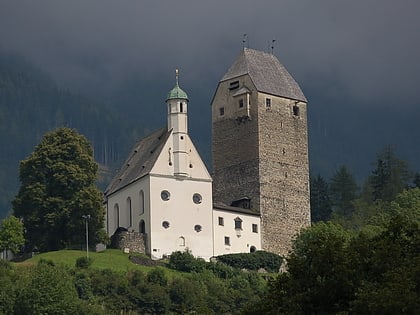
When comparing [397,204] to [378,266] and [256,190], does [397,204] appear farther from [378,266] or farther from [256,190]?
[378,266]

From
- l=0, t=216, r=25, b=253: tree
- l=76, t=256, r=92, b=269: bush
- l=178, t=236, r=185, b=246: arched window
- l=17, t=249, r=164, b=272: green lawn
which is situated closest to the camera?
l=76, t=256, r=92, b=269: bush

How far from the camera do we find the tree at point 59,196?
3656 inches

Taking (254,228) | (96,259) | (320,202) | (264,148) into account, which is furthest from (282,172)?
(320,202)

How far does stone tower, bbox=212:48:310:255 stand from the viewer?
340ft

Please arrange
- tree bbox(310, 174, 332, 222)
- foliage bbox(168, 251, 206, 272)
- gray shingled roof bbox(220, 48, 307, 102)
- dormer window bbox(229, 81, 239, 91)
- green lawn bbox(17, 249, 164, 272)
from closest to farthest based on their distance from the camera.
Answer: green lawn bbox(17, 249, 164, 272)
foliage bbox(168, 251, 206, 272)
gray shingled roof bbox(220, 48, 307, 102)
dormer window bbox(229, 81, 239, 91)
tree bbox(310, 174, 332, 222)

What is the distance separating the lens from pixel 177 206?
97000 mm

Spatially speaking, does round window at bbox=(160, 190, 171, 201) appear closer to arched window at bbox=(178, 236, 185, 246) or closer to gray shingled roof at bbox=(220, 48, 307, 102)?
arched window at bbox=(178, 236, 185, 246)

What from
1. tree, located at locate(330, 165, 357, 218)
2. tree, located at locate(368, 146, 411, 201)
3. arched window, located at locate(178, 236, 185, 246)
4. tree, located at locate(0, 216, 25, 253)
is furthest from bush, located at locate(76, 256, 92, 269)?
tree, located at locate(330, 165, 357, 218)

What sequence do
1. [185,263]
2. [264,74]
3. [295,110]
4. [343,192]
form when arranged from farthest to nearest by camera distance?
[343,192]
[295,110]
[264,74]
[185,263]

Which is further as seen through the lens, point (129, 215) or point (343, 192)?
point (343, 192)

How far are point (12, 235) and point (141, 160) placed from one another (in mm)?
12088

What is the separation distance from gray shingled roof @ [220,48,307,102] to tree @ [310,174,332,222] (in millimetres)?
20108

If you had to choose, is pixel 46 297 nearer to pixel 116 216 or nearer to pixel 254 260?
pixel 254 260

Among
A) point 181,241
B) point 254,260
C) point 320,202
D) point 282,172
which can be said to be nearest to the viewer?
point 181,241
